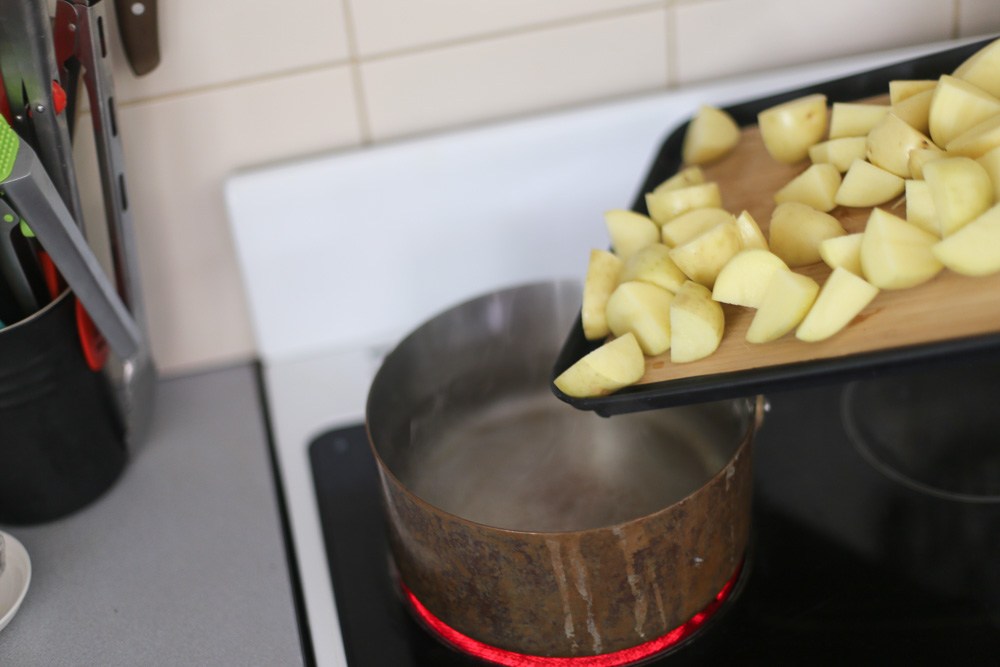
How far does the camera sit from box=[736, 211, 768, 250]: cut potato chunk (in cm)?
59

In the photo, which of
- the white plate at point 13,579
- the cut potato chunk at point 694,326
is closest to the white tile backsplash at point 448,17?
the cut potato chunk at point 694,326

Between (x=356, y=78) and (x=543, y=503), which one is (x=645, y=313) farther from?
(x=356, y=78)

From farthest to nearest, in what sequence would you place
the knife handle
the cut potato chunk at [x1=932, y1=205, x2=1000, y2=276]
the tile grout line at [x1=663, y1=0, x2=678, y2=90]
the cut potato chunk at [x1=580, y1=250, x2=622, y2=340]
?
the tile grout line at [x1=663, y1=0, x2=678, y2=90], the knife handle, the cut potato chunk at [x1=580, y1=250, x2=622, y2=340], the cut potato chunk at [x1=932, y1=205, x2=1000, y2=276]

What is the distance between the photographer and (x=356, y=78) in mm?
807

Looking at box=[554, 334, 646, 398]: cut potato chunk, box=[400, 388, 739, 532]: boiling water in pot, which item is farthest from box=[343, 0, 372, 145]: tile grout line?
box=[554, 334, 646, 398]: cut potato chunk

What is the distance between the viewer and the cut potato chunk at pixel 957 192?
0.52 metres

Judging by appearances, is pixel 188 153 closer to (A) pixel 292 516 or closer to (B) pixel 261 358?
A: (B) pixel 261 358

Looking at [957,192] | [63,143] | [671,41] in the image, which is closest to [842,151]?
[957,192]

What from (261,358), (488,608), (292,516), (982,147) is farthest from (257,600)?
(982,147)

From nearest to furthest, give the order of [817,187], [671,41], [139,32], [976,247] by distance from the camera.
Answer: [976,247]
[817,187]
[139,32]
[671,41]

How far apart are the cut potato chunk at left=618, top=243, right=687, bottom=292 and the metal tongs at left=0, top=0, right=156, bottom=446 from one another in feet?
1.14

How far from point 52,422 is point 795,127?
544mm

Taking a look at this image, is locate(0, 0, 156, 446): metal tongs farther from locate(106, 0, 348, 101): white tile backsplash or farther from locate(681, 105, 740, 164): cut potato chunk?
locate(681, 105, 740, 164): cut potato chunk

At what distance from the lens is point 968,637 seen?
0.60m
